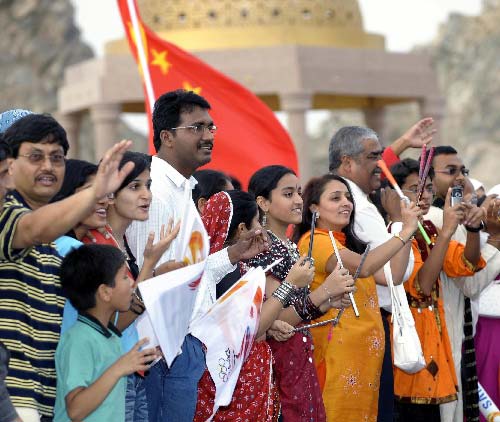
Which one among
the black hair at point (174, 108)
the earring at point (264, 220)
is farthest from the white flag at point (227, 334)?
the black hair at point (174, 108)

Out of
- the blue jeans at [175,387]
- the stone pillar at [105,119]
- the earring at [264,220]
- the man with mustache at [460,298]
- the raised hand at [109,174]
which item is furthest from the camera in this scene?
the stone pillar at [105,119]

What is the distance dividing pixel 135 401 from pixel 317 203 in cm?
186

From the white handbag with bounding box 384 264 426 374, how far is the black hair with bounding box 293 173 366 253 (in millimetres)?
213

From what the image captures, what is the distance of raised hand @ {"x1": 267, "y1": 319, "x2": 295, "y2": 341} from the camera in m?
5.58

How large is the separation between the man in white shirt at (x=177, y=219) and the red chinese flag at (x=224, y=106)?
3204 mm

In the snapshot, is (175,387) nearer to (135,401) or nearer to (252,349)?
(135,401)

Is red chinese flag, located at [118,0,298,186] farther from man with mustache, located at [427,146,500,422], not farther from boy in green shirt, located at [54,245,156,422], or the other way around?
boy in green shirt, located at [54,245,156,422]

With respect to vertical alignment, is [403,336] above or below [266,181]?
below

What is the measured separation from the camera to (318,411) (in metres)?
5.76

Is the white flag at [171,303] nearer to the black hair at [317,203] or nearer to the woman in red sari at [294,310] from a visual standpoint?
the woman in red sari at [294,310]

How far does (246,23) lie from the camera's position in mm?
14875

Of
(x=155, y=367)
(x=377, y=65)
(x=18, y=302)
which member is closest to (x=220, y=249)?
(x=155, y=367)

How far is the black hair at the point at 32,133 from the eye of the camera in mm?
4219

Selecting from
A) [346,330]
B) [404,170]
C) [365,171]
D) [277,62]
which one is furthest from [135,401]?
[277,62]
